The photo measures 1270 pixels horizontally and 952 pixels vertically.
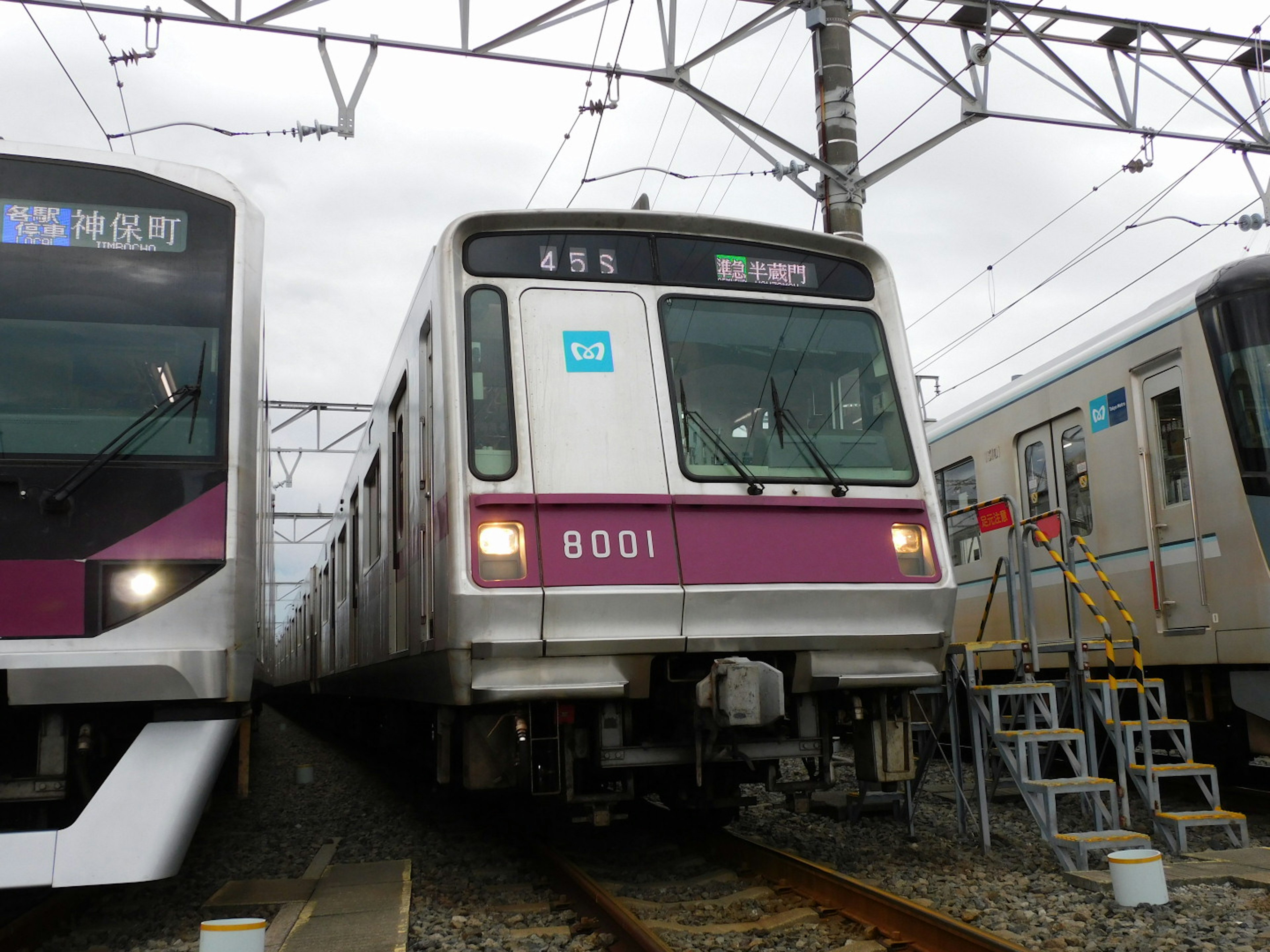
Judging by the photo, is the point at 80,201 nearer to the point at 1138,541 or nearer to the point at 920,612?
the point at 920,612

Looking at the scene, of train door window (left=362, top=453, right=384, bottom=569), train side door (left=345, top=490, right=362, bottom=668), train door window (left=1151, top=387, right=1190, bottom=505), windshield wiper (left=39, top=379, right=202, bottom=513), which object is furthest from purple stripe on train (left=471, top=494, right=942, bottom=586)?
train side door (left=345, top=490, right=362, bottom=668)

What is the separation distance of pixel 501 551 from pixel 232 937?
1697 mm

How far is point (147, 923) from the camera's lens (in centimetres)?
474

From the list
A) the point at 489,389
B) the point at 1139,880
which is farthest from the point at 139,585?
the point at 1139,880

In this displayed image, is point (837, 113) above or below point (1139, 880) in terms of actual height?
above

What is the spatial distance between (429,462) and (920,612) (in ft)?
7.68

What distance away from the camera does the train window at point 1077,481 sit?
8.31 metres

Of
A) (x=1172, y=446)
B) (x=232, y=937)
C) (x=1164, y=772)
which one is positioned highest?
(x=1172, y=446)

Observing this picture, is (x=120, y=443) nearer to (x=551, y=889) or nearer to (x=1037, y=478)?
(x=551, y=889)

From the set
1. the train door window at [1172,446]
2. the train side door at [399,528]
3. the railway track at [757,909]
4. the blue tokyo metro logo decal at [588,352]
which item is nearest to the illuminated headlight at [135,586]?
the train side door at [399,528]

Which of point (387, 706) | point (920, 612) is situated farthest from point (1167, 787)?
point (387, 706)

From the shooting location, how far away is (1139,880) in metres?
4.65

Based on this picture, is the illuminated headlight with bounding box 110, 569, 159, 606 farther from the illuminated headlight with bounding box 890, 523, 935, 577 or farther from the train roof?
the train roof

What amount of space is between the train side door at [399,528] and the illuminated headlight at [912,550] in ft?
8.02
